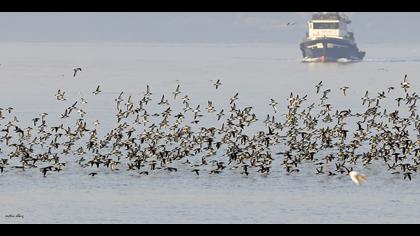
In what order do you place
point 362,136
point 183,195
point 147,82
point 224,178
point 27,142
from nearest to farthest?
point 183,195, point 224,178, point 362,136, point 27,142, point 147,82

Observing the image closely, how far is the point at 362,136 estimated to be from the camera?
7262cm

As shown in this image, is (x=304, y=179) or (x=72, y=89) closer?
(x=304, y=179)

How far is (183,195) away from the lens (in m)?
56.3

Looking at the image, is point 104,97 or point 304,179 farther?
point 104,97

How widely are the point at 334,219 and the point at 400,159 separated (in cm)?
1465

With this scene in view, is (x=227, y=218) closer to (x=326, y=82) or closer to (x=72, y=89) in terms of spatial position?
(x=72, y=89)

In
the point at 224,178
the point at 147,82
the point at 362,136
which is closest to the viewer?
the point at 224,178

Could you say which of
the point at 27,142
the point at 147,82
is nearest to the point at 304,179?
the point at 27,142

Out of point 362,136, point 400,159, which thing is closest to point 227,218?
point 400,159

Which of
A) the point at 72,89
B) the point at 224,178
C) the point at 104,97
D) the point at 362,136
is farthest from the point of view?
the point at 72,89

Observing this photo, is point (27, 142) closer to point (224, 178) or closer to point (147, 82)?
point (224, 178)
